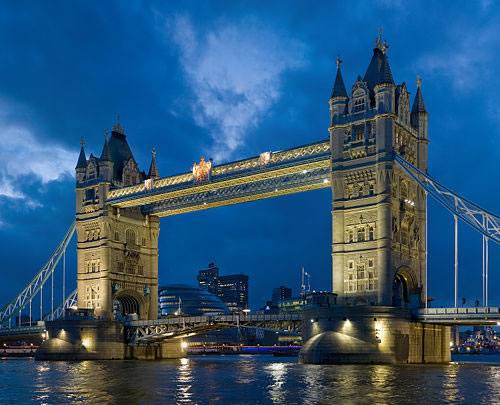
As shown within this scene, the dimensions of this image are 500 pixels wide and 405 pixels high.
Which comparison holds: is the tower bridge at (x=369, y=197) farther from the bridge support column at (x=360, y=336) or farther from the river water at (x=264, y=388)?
the river water at (x=264, y=388)

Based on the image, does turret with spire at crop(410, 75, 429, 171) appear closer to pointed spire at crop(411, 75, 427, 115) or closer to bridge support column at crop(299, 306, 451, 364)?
pointed spire at crop(411, 75, 427, 115)

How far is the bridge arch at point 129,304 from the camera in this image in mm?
95688

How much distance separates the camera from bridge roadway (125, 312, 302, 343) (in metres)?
73.0

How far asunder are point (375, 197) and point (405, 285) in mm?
10977

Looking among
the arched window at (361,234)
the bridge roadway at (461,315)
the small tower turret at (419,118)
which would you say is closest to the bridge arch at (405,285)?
the bridge roadway at (461,315)

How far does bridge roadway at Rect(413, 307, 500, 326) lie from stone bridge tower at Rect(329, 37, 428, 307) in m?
3.12

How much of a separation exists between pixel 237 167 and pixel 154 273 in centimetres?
2557

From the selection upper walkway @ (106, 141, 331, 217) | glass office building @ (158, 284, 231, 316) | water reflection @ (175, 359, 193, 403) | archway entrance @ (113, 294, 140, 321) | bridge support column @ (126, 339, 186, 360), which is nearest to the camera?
water reflection @ (175, 359, 193, 403)

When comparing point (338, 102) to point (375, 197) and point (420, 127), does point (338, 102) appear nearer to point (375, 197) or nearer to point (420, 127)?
point (420, 127)

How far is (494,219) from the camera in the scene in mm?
62938

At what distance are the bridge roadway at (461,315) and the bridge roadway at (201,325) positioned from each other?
1272cm

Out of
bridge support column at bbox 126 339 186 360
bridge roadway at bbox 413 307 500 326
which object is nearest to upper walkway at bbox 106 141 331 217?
bridge roadway at bbox 413 307 500 326

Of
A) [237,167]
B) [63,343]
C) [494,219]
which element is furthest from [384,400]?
[63,343]

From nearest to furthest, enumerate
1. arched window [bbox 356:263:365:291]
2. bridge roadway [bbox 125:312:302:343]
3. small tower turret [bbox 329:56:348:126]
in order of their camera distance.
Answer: arched window [bbox 356:263:365:291] < small tower turret [bbox 329:56:348:126] < bridge roadway [bbox 125:312:302:343]
